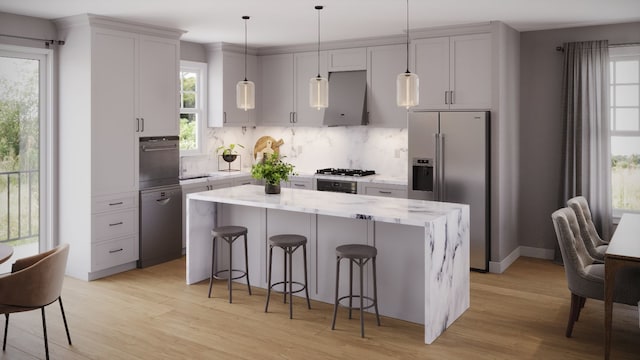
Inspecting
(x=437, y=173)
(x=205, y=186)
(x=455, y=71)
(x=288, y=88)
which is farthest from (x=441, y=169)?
(x=205, y=186)

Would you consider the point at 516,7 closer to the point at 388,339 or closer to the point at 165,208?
the point at 388,339

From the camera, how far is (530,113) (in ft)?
20.9

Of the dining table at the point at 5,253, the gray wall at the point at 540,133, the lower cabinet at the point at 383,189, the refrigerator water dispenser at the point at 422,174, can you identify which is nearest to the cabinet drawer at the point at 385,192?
the lower cabinet at the point at 383,189

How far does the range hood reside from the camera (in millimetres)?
6871

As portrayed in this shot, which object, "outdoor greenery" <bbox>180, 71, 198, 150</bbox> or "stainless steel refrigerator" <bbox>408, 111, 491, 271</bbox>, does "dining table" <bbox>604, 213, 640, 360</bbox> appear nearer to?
"stainless steel refrigerator" <bbox>408, 111, 491, 271</bbox>

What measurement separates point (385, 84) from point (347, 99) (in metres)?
0.51

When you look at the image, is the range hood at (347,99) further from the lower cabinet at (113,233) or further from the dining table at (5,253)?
the dining table at (5,253)

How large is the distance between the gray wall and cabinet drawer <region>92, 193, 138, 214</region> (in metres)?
4.28

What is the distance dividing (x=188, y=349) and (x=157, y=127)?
2.94m

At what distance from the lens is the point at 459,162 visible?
5.85 meters

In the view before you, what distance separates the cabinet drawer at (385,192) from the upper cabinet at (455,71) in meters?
0.99

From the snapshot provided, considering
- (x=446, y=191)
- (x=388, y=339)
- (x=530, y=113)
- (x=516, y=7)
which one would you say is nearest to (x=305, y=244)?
(x=388, y=339)

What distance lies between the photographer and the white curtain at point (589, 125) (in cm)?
589

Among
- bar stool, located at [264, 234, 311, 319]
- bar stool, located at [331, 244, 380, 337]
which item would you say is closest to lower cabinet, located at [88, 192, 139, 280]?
bar stool, located at [264, 234, 311, 319]
